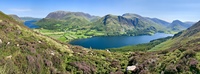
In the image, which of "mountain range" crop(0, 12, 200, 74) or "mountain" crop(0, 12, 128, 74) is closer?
"mountain range" crop(0, 12, 200, 74)

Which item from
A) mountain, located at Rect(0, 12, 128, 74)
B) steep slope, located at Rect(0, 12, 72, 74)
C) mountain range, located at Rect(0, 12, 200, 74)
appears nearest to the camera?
mountain range, located at Rect(0, 12, 200, 74)

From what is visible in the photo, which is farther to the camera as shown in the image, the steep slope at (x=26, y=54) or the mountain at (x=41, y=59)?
the mountain at (x=41, y=59)

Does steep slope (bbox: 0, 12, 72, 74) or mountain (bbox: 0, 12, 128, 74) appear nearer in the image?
steep slope (bbox: 0, 12, 72, 74)

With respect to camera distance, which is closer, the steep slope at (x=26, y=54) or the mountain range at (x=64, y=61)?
the mountain range at (x=64, y=61)

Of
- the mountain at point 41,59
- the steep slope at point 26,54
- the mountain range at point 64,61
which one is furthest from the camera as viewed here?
the mountain at point 41,59

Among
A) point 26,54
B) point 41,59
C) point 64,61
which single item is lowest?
point 64,61

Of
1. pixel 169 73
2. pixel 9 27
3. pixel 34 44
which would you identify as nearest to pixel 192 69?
pixel 169 73

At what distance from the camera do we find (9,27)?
54750 millimetres

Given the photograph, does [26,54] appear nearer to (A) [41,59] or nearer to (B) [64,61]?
(A) [41,59]

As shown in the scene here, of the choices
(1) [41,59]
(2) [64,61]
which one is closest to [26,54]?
(1) [41,59]

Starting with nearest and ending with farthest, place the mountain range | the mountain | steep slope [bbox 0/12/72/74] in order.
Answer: the mountain range, steep slope [bbox 0/12/72/74], the mountain

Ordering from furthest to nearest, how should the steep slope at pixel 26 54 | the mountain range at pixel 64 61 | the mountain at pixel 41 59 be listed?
the mountain at pixel 41 59, the steep slope at pixel 26 54, the mountain range at pixel 64 61

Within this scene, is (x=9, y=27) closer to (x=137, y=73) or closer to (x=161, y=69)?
(x=137, y=73)

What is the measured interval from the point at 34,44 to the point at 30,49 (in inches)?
162
